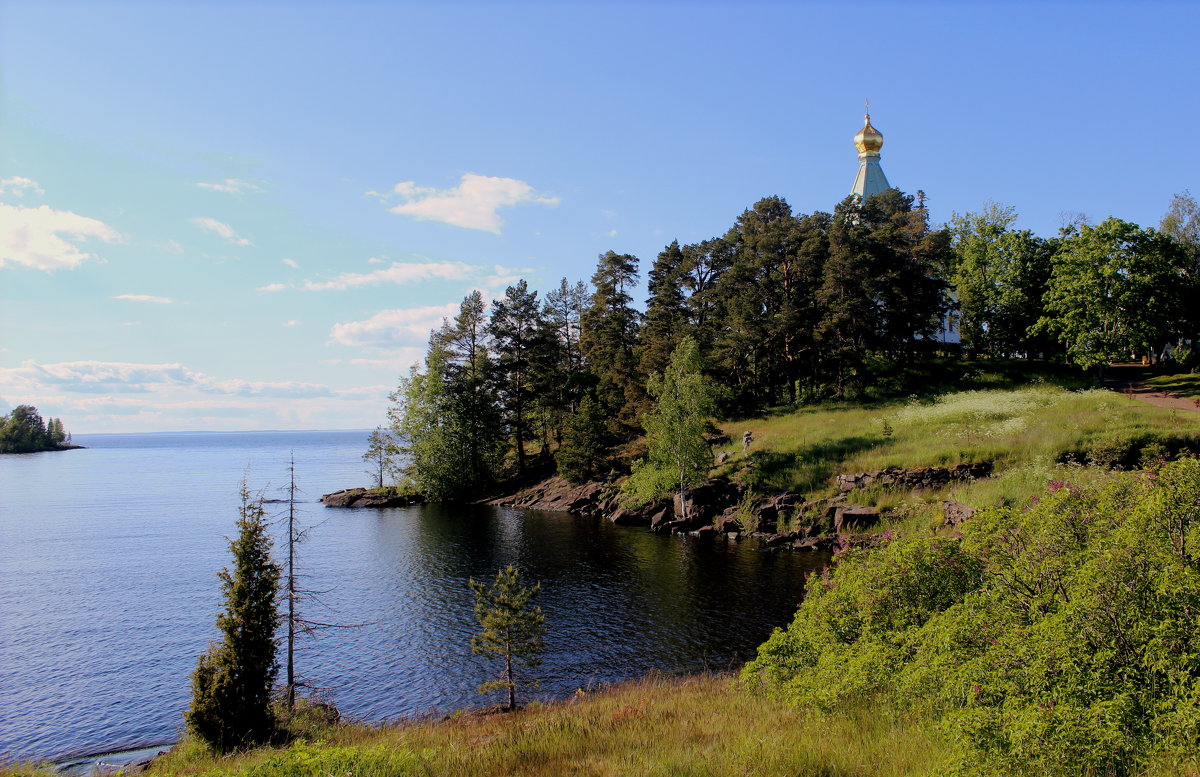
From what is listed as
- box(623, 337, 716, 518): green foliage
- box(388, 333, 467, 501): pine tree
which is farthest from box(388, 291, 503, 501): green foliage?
box(623, 337, 716, 518): green foliage

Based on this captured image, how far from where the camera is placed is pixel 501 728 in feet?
53.8

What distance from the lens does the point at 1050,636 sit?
9953 mm

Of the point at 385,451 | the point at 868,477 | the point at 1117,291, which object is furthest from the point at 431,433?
the point at 1117,291

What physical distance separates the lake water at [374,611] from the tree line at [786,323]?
1579 centimetres

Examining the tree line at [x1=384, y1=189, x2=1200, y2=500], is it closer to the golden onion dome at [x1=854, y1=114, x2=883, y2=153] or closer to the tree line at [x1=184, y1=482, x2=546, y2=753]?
the golden onion dome at [x1=854, y1=114, x2=883, y2=153]

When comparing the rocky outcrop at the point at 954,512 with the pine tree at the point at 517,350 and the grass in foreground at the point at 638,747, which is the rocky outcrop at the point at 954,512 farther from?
the pine tree at the point at 517,350

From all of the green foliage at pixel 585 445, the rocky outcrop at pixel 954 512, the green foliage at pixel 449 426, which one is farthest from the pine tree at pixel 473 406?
the rocky outcrop at pixel 954 512

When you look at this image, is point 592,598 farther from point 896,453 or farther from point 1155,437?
point 1155,437

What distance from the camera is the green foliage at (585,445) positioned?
64.5 metres

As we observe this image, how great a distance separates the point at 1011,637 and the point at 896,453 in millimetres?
39701

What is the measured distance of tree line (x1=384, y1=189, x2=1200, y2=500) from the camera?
2259 inches

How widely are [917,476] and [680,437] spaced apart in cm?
1757

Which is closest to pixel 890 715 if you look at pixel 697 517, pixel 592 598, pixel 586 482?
pixel 592 598

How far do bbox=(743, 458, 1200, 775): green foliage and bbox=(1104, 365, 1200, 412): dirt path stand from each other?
1905 inches
